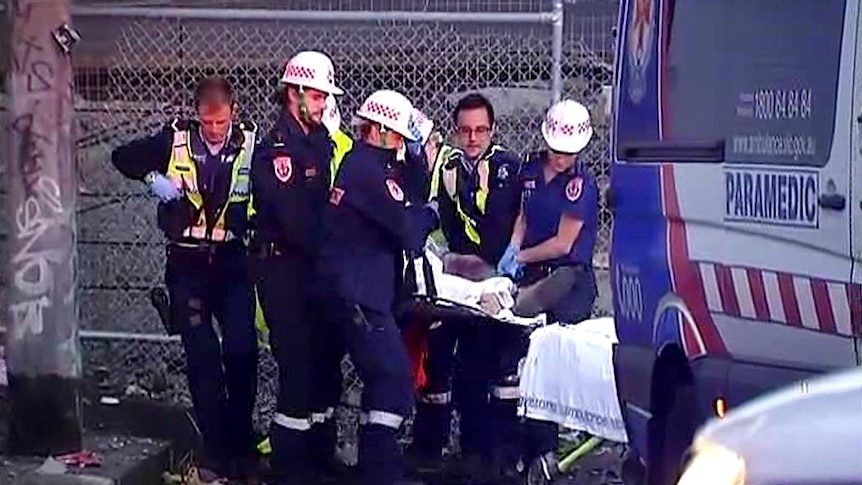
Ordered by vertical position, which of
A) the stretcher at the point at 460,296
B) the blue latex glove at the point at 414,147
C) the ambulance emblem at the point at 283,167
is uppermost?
the blue latex glove at the point at 414,147

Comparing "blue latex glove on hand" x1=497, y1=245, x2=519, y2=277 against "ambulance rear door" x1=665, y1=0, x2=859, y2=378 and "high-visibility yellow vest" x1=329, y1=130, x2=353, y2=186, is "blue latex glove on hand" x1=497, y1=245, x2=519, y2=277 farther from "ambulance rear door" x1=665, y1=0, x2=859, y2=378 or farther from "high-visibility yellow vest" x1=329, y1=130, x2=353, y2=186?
"ambulance rear door" x1=665, y1=0, x2=859, y2=378

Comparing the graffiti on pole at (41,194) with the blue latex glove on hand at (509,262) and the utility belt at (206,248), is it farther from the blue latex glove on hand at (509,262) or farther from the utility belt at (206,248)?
the blue latex glove on hand at (509,262)

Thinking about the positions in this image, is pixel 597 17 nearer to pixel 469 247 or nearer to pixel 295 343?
pixel 469 247

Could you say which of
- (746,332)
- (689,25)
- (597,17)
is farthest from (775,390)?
(597,17)

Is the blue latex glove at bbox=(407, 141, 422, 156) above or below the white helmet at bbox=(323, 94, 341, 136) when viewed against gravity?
below

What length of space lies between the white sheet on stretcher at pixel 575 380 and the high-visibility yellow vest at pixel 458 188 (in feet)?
3.43

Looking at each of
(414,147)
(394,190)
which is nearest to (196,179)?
(414,147)

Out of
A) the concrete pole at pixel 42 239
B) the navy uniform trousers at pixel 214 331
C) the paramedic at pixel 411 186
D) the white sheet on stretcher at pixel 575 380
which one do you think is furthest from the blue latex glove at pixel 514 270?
the concrete pole at pixel 42 239

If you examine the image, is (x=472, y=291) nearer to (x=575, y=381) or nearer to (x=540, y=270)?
Answer: (x=540, y=270)

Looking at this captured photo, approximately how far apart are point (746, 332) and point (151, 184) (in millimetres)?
3750

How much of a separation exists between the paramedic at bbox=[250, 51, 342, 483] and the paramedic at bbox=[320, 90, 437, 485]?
17cm

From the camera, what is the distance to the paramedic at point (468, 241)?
31.4ft

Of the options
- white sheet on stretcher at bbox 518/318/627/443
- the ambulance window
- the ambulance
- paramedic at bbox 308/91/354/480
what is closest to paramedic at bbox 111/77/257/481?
paramedic at bbox 308/91/354/480

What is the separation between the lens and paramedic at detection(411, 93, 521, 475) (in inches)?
377
